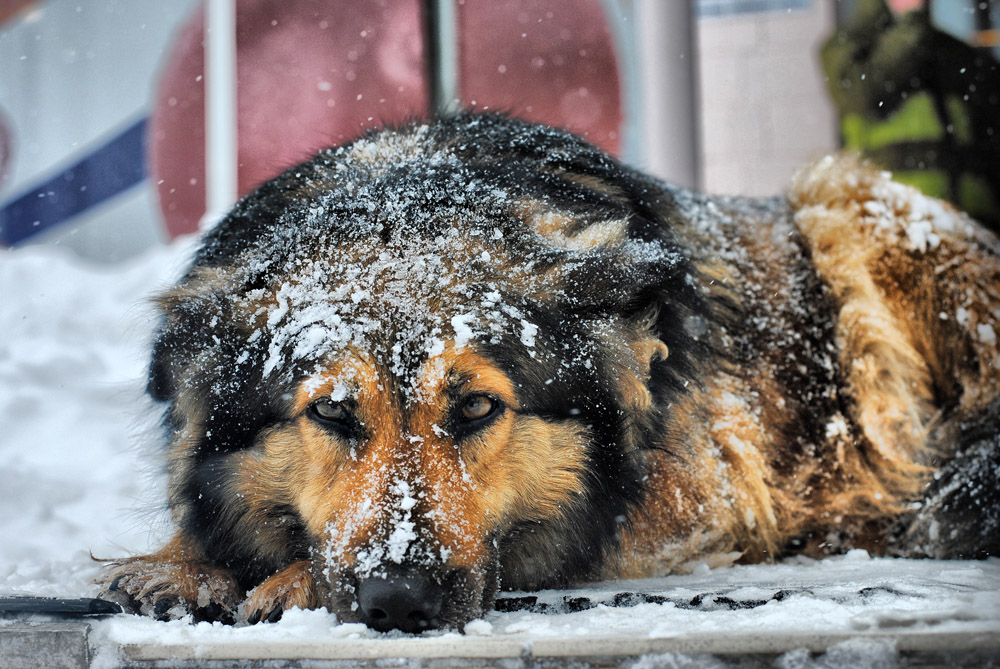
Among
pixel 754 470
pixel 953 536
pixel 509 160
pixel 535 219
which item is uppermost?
pixel 509 160

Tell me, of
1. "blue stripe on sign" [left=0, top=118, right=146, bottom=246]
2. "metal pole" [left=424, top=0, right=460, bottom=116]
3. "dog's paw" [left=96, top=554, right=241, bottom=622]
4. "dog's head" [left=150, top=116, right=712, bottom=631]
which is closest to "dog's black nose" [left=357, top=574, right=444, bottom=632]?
"dog's head" [left=150, top=116, right=712, bottom=631]

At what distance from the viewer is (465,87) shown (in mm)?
4922

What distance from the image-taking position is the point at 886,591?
1.97 meters

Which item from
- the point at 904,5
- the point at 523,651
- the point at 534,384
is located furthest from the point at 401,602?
the point at 904,5

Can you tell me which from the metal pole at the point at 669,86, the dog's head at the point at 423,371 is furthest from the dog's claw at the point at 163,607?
the metal pole at the point at 669,86

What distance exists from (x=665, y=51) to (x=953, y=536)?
3824mm

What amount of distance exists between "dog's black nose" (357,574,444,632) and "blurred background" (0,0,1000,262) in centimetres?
309

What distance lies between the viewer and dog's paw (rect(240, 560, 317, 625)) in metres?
2.08

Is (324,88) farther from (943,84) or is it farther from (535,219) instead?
(943,84)

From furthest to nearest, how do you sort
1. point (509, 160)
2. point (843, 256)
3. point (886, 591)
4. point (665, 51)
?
1. point (665, 51)
2. point (843, 256)
3. point (509, 160)
4. point (886, 591)

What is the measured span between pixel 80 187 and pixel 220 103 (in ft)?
3.21

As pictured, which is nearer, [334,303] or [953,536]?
[334,303]

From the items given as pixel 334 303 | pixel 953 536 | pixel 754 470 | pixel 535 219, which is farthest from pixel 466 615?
pixel 953 536

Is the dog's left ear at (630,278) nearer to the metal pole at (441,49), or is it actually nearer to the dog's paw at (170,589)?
the dog's paw at (170,589)
